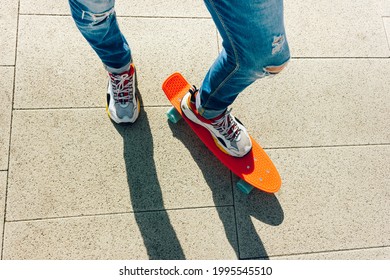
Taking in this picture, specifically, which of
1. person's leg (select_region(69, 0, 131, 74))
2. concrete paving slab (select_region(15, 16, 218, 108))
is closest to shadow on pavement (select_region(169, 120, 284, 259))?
concrete paving slab (select_region(15, 16, 218, 108))

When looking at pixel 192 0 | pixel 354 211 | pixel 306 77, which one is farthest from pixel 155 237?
pixel 192 0

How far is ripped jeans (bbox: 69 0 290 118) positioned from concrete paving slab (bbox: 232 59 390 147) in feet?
1.97

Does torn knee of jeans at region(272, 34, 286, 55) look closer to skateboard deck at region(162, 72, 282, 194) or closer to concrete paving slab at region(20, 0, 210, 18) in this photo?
A: skateboard deck at region(162, 72, 282, 194)

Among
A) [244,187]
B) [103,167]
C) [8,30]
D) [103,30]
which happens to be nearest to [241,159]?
[244,187]

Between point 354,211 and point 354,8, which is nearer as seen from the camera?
point 354,211

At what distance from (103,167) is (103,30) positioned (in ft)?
2.99

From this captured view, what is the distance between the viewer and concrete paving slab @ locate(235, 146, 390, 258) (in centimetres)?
234

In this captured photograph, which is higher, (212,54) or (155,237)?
(212,54)

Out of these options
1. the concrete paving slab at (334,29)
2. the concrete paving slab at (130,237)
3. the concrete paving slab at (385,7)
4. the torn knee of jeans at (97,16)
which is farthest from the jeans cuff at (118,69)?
the concrete paving slab at (385,7)
